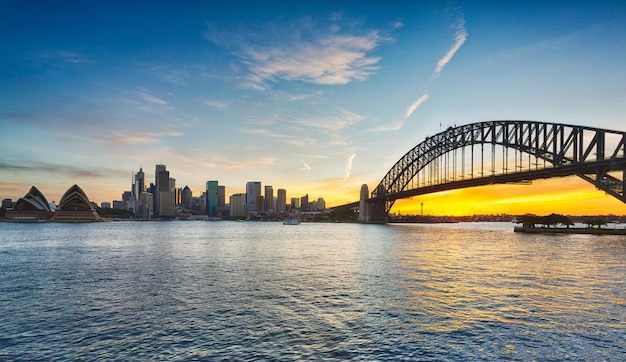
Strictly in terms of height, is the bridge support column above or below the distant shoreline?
above

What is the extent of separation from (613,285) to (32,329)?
1373 inches

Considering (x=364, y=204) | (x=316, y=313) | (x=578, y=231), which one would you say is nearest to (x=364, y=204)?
(x=364, y=204)

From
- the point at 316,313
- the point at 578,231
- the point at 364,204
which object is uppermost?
the point at 364,204

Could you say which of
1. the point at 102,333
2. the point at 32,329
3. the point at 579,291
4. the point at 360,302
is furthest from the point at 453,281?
the point at 32,329

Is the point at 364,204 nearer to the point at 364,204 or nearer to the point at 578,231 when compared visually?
the point at 364,204

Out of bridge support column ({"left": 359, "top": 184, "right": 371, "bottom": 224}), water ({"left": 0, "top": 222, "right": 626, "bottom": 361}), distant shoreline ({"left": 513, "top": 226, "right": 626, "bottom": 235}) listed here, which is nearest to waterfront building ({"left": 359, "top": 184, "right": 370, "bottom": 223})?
bridge support column ({"left": 359, "top": 184, "right": 371, "bottom": 224})

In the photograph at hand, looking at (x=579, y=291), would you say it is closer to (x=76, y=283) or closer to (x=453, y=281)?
(x=453, y=281)

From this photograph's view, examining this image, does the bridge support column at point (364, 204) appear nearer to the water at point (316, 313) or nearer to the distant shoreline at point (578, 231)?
the distant shoreline at point (578, 231)

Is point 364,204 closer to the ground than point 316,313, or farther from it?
farther from it

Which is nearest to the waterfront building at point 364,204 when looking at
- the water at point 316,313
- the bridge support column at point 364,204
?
the bridge support column at point 364,204

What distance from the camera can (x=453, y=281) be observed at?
100ft

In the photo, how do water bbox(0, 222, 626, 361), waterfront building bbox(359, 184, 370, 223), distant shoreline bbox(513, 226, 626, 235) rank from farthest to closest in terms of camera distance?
waterfront building bbox(359, 184, 370, 223) → distant shoreline bbox(513, 226, 626, 235) → water bbox(0, 222, 626, 361)

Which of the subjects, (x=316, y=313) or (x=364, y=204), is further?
(x=364, y=204)

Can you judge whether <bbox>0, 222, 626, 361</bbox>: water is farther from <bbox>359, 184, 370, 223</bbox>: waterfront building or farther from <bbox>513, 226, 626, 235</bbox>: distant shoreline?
<bbox>359, 184, 370, 223</bbox>: waterfront building
